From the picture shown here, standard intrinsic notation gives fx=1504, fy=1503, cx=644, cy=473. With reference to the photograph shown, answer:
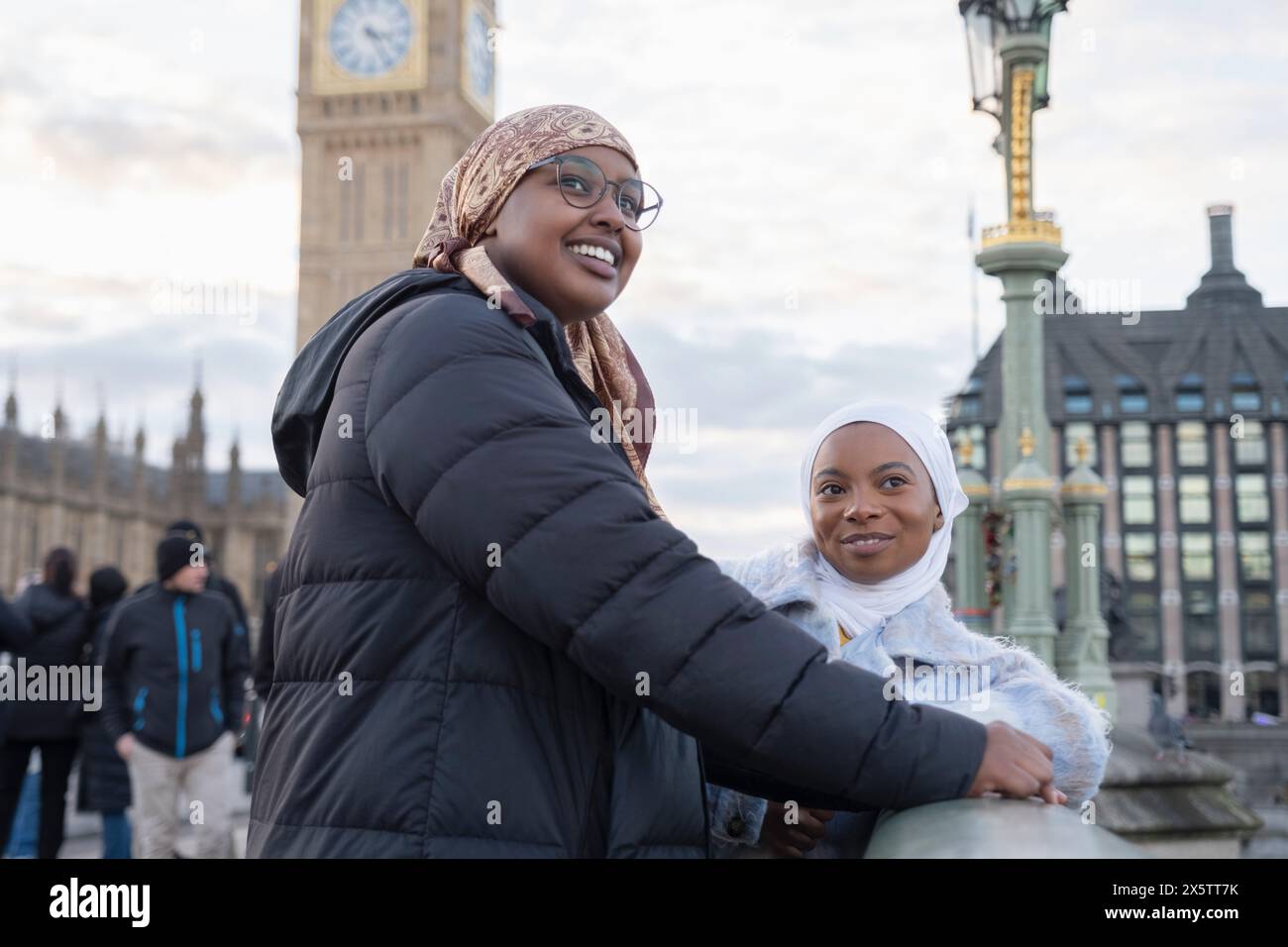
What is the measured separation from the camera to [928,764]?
147 centimetres

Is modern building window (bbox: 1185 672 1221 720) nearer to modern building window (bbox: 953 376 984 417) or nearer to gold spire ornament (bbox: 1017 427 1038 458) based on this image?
modern building window (bbox: 953 376 984 417)

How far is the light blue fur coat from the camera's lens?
5.64 feet

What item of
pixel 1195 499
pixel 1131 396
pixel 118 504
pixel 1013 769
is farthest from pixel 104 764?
pixel 1195 499

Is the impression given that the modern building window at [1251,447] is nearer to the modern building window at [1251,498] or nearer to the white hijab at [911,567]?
the modern building window at [1251,498]

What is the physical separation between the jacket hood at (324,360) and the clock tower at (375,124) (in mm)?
54281

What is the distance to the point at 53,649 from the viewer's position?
7.11 meters

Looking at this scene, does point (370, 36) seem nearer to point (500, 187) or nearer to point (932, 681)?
point (500, 187)

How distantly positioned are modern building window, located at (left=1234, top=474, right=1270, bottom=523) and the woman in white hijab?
58692 millimetres

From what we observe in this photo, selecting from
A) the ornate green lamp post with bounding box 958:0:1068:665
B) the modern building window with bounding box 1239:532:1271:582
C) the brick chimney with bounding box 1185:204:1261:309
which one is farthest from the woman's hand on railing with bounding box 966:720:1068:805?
the brick chimney with bounding box 1185:204:1261:309

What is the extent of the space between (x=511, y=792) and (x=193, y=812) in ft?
15.9

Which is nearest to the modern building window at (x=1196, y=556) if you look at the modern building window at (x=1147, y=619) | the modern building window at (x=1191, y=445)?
the modern building window at (x=1147, y=619)

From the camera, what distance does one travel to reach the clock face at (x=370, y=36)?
180 feet
